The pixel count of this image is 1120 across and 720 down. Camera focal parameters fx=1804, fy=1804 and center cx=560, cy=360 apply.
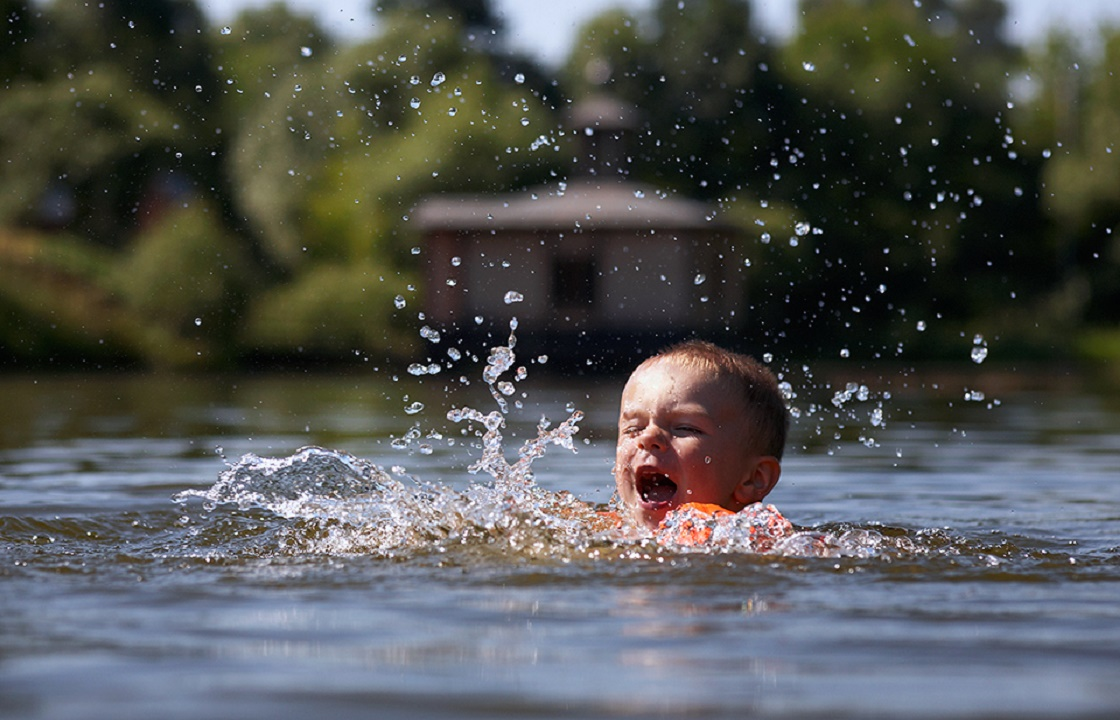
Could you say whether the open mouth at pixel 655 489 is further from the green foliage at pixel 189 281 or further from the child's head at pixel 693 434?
the green foliage at pixel 189 281

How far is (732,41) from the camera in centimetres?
4675

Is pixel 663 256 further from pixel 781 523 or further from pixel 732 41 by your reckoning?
pixel 781 523

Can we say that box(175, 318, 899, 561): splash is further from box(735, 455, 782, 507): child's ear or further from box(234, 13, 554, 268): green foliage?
box(234, 13, 554, 268): green foliage

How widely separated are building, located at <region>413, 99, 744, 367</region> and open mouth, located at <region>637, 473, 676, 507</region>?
2665 cm

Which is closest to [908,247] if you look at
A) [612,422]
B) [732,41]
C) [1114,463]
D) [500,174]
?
[732,41]

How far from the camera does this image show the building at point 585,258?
33.1 m

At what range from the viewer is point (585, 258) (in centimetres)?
3409

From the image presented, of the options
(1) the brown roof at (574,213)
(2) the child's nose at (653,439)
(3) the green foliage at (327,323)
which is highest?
(1) the brown roof at (574,213)

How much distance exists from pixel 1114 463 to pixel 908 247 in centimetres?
3300

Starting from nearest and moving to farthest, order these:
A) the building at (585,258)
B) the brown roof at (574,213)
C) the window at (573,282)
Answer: the brown roof at (574,213)
the building at (585,258)
the window at (573,282)

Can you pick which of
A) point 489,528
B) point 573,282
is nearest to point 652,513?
point 489,528

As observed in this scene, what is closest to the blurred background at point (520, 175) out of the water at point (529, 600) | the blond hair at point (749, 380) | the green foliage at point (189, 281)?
the green foliage at point (189, 281)

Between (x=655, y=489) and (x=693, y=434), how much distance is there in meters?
0.25

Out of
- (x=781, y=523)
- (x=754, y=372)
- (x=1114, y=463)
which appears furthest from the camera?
(x=1114, y=463)
